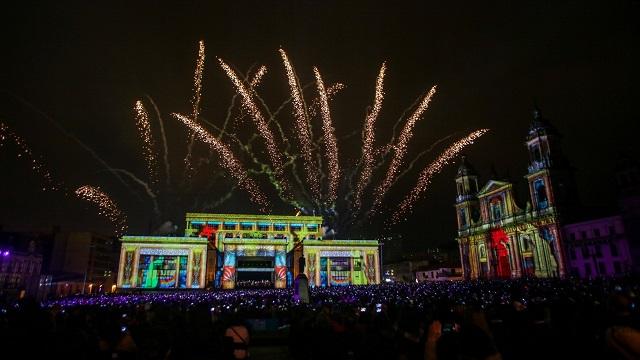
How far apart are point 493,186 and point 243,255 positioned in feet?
160

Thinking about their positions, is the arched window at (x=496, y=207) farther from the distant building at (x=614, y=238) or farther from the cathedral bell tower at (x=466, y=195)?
the distant building at (x=614, y=238)

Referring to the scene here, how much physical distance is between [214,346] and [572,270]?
62093 millimetres

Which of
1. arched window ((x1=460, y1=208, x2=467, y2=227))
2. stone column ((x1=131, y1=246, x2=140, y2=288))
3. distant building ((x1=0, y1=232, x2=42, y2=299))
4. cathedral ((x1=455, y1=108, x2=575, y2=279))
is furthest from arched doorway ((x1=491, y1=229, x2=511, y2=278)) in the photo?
distant building ((x1=0, y1=232, x2=42, y2=299))

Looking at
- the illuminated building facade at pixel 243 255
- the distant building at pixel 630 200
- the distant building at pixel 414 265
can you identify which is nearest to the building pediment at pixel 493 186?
the distant building at pixel 630 200

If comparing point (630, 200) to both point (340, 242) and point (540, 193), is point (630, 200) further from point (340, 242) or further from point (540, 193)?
point (340, 242)

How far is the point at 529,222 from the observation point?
61250 mm

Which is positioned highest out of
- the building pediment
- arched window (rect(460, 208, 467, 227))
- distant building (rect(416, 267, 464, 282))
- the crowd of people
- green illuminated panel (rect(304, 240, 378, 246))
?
the building pediment

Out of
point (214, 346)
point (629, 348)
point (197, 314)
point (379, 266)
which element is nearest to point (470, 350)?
point (629, 348)

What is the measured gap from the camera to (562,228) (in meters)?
56.3

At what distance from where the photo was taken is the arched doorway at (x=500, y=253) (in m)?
66.8

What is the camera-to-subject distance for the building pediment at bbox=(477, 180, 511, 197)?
68787mm

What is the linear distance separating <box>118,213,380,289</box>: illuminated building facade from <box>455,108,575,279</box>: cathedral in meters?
20.6

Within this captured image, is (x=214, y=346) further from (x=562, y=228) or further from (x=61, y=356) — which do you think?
(x=562, y=228)

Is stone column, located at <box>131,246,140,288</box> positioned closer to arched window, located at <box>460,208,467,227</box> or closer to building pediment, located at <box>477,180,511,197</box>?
arched window, located at <box>460,208,467,227</box>
